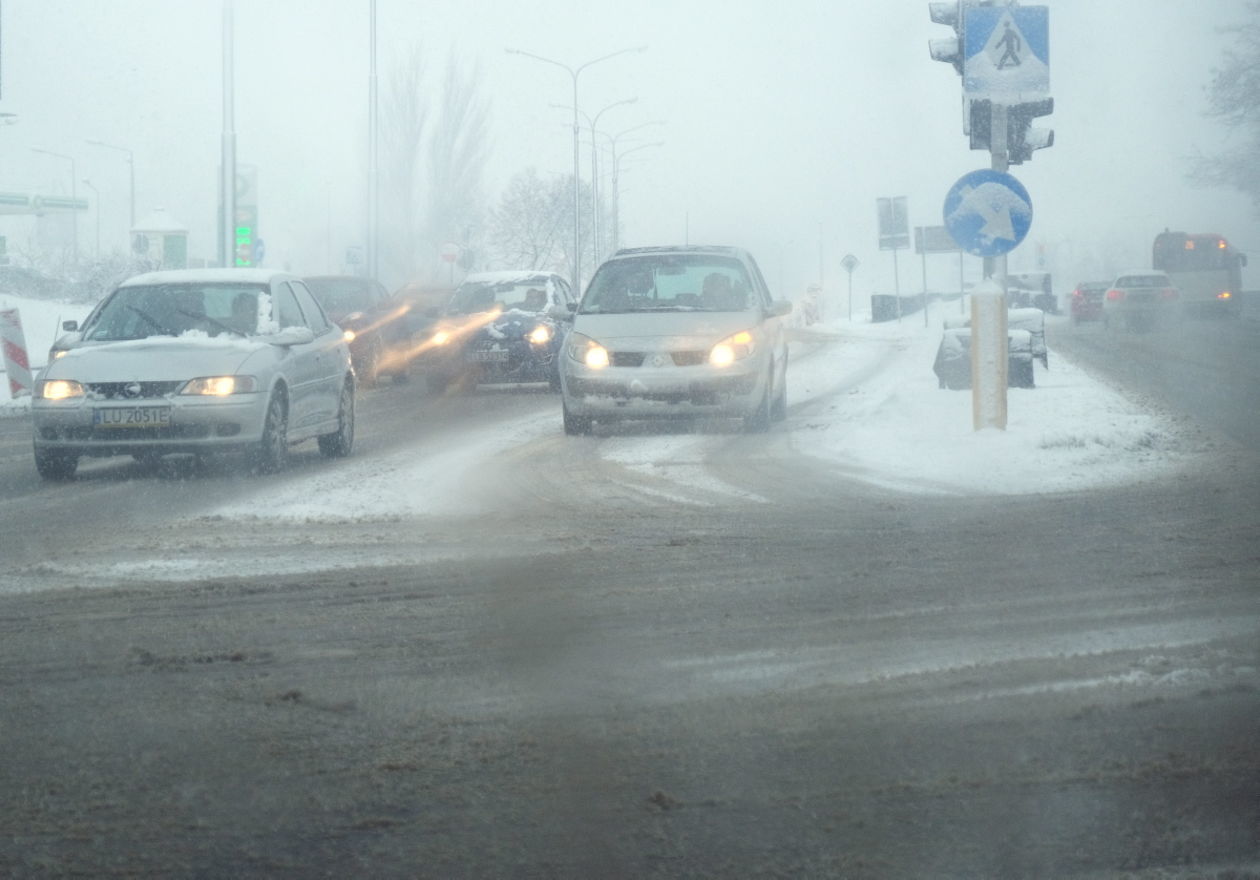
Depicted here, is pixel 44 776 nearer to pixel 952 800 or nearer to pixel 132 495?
pixel 952 800

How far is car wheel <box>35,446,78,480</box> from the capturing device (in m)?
12.8

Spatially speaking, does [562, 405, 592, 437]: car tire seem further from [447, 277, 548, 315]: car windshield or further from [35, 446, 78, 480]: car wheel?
[447, 277, 548, 315]: car windshield

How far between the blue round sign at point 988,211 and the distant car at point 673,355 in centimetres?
327

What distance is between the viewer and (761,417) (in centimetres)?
1641

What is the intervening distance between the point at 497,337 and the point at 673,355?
27.0 feet

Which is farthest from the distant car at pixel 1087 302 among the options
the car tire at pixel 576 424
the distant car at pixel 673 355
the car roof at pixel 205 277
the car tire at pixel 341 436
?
the car roof at pixel 205 277

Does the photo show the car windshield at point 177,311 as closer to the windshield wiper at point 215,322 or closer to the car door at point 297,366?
the windshield wiper at point 215,322

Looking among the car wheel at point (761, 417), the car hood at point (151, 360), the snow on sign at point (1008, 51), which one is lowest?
the car wheel at point (761, 417)

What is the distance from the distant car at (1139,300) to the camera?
47625mm

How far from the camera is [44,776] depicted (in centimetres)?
448

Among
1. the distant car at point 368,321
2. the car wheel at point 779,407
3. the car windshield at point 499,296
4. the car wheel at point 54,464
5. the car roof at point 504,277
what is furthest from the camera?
the distant car at point 368,321

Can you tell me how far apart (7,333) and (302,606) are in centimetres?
Answer: 1768

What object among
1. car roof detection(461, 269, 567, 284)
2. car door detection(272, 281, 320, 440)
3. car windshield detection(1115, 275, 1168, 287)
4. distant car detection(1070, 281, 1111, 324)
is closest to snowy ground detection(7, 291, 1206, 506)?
car door detection(272, 281, 320, 440)

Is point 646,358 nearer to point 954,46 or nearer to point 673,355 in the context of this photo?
point 673,355
